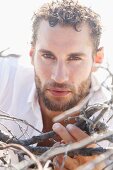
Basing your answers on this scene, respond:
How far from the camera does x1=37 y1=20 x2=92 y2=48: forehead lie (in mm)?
1892

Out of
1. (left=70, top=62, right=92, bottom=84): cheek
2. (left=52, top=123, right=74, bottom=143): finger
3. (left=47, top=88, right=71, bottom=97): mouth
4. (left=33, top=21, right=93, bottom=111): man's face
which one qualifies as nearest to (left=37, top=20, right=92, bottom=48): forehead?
(left=33, top=21, right=93, bottom=111): man's face

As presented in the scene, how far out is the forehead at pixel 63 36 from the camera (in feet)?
6.21

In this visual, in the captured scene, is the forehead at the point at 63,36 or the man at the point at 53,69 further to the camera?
the forehead at the point at 63,36

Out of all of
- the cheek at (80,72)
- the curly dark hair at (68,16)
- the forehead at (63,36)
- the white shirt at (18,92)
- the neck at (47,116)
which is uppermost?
the curly dark hair at (68,16)

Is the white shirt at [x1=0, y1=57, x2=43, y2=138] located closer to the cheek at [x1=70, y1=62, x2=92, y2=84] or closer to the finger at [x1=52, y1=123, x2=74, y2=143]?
the cheek at [x1=70, y1=62, x2=92, y2=84]

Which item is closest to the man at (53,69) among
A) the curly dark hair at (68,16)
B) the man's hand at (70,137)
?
the curly dark hair at (68,16)

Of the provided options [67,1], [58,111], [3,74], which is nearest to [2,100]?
[3,74]

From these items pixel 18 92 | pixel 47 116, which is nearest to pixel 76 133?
pixel 47 116

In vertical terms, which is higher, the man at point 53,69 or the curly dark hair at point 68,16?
the curly dark hair at point 68,16

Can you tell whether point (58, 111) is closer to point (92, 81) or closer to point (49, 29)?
point (92, 81)

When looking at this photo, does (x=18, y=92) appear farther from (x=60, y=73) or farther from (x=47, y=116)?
(x=60, y=73)

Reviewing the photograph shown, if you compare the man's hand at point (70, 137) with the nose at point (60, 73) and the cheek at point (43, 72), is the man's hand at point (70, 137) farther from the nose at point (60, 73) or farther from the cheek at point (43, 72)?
the cheek at point (43, 72)

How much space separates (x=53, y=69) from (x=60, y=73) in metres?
0.10

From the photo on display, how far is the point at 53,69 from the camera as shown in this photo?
1780 mm
